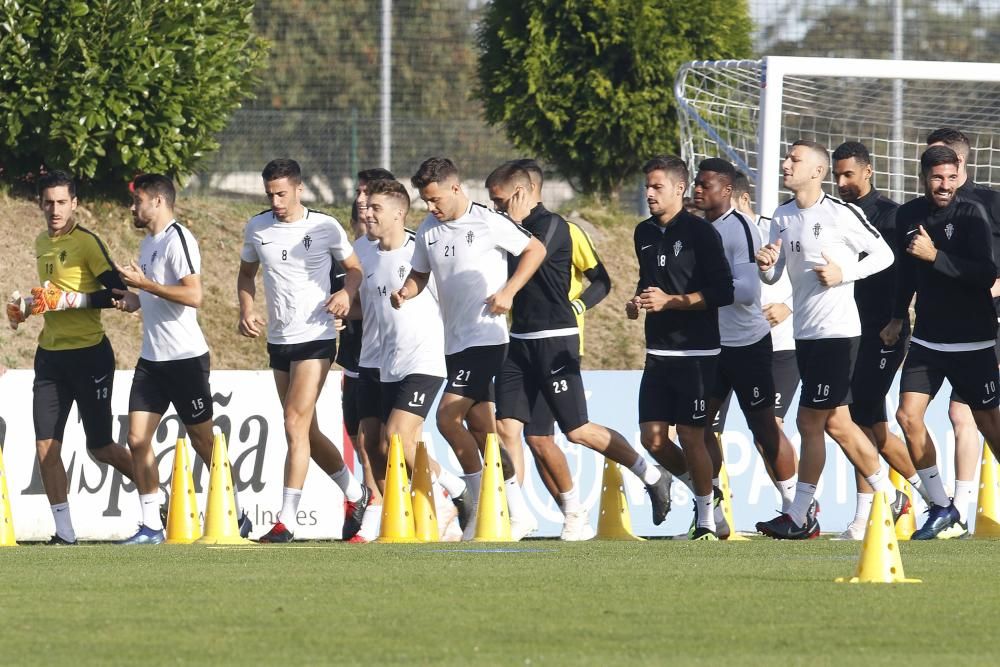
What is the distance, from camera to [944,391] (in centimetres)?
1507

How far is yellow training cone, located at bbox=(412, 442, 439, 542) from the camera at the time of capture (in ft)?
38.5

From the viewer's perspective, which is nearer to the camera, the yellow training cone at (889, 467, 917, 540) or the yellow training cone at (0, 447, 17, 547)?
the yellow training cone at (0, 447, 17, 547)

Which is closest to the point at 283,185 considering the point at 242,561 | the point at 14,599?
the point at 242,561

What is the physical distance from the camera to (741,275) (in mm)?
11578

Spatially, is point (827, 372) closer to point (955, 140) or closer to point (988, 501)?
point (955, 140)

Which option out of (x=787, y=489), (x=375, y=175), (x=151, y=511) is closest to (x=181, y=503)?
(x=151, y=511)

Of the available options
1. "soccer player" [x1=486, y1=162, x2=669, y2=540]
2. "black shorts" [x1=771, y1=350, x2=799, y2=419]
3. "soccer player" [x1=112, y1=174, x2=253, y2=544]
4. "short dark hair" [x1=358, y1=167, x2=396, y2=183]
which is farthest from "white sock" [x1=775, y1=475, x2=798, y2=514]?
"soccer player" [x1=112, y1=174, x2=253, y2=544]

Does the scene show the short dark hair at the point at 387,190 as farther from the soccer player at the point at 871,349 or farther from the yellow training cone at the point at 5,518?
the yellow training cone at the point at 5,518

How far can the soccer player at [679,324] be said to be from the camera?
1108 cm

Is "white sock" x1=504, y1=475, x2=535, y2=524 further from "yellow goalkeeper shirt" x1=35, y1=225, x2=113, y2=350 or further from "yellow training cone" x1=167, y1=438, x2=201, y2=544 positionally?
"yellow goalkeeper shirt" x1=35, y1=225, x2=113, y2=350

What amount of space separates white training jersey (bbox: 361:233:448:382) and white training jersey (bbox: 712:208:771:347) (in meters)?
1.90

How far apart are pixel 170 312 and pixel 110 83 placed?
7.01 m

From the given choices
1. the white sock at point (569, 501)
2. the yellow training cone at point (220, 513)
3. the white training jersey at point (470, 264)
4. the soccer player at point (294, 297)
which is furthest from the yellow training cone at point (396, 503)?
the white sock at point (569, 501)

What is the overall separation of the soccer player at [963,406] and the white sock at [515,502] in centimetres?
279
